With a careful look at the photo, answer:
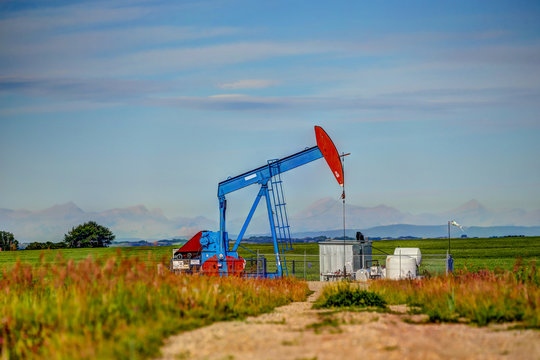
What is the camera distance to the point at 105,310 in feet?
43.6

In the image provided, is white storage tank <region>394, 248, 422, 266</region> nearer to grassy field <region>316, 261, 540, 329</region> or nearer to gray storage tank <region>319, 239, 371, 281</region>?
gray storage tank <region>319, 239, 371, 281</region>

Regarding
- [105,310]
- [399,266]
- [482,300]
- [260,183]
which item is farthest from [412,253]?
[105,310]

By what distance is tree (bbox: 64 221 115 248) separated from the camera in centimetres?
10056

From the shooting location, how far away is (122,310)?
1341 centimetres

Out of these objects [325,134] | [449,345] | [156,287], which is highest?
[325,134]

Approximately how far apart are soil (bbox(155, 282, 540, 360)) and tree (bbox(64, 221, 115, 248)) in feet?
295

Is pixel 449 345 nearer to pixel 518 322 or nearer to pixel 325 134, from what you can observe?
pixel 518 322

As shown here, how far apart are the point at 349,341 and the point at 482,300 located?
5.19 m

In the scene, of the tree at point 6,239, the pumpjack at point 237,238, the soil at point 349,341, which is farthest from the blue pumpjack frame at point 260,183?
the tree at point 6,239

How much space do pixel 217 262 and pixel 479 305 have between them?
19.0m

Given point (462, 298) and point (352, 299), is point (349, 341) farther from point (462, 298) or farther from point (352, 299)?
point (352, 299)

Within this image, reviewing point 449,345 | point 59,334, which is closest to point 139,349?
point 59,334

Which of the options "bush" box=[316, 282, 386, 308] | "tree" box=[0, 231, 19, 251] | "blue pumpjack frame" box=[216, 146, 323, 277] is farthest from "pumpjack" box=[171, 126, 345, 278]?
"tree" box=[0, 231, 19, 251]

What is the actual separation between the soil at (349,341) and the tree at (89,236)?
295 ft
